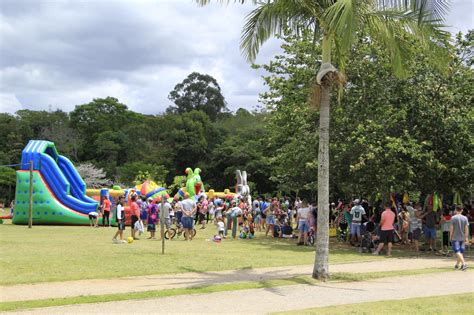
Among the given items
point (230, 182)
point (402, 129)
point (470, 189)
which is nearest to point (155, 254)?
point (402, 129)

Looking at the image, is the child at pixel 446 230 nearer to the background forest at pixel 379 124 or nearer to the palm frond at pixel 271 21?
the background forest at pixel 379 124

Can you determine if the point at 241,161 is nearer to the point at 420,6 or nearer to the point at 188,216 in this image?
the point at 188,216

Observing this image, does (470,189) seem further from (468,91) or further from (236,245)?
(236,245)

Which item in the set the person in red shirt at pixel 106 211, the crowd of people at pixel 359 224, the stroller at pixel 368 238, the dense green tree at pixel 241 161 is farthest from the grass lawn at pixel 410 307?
the dense green tree at pixel 241 161

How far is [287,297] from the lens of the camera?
914cm

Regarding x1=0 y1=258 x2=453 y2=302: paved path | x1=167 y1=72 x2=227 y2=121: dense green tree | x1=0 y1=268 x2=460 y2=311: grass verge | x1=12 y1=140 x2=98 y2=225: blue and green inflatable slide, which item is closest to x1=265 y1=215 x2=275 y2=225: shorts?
x1=0 y1=258 x2=453 y2=302: paved path

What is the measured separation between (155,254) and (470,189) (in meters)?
11.3

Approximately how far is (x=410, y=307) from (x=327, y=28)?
5.60 meters

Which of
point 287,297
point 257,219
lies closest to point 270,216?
point 257,219

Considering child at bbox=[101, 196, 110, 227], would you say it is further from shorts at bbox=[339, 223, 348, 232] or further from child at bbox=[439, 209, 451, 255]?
child at bbox=[439, 209, 451, 255]

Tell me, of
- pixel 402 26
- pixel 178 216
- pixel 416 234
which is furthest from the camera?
pixel 178 216

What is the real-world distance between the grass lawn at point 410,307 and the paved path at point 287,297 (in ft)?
1.10

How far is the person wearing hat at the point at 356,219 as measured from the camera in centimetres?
1800

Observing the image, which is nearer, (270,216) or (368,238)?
(368,238)
